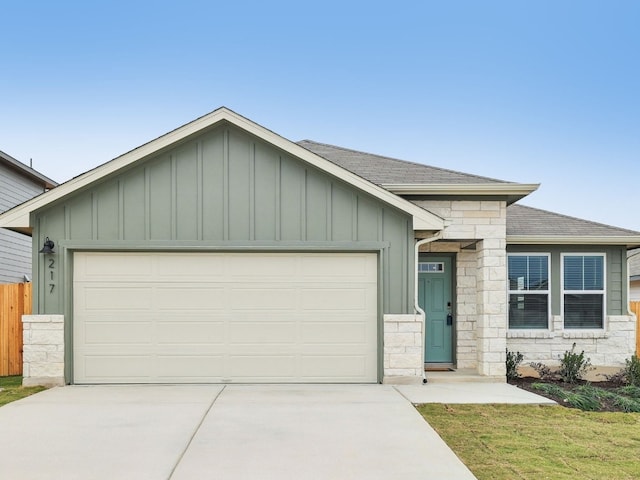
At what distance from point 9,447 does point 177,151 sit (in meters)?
5.30

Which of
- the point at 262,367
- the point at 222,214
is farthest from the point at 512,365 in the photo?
the point at 222,214

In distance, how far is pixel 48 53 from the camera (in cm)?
1931

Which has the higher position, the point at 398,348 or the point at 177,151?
the point at 177,151

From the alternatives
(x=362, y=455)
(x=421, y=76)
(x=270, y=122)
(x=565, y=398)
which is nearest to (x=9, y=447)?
(x=362, y=455)

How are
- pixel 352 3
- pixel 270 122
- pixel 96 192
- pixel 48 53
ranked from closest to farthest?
pixel 96 192, pixel 352 3, pixel 48 53, pixel 270 122

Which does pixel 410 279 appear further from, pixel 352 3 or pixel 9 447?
pixel 352 3

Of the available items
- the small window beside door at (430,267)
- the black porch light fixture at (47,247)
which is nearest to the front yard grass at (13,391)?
the black porch light fixture at (47,247)

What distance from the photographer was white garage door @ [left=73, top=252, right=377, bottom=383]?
9500mm

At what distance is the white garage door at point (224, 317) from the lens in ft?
31.2

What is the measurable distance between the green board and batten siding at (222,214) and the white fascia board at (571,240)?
2821 millimetres

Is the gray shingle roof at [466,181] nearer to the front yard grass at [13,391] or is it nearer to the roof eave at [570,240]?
the roof eave at [570,240]

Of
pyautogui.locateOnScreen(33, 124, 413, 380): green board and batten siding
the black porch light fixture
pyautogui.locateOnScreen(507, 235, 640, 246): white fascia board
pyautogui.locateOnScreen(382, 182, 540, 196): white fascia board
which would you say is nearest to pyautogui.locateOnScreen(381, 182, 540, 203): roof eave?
pyautogui.locateOnScreen(382, 182, 540, 196): white fascia board

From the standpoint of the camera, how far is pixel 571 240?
1112 cm

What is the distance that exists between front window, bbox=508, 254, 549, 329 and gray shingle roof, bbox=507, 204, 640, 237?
0.53 meters
